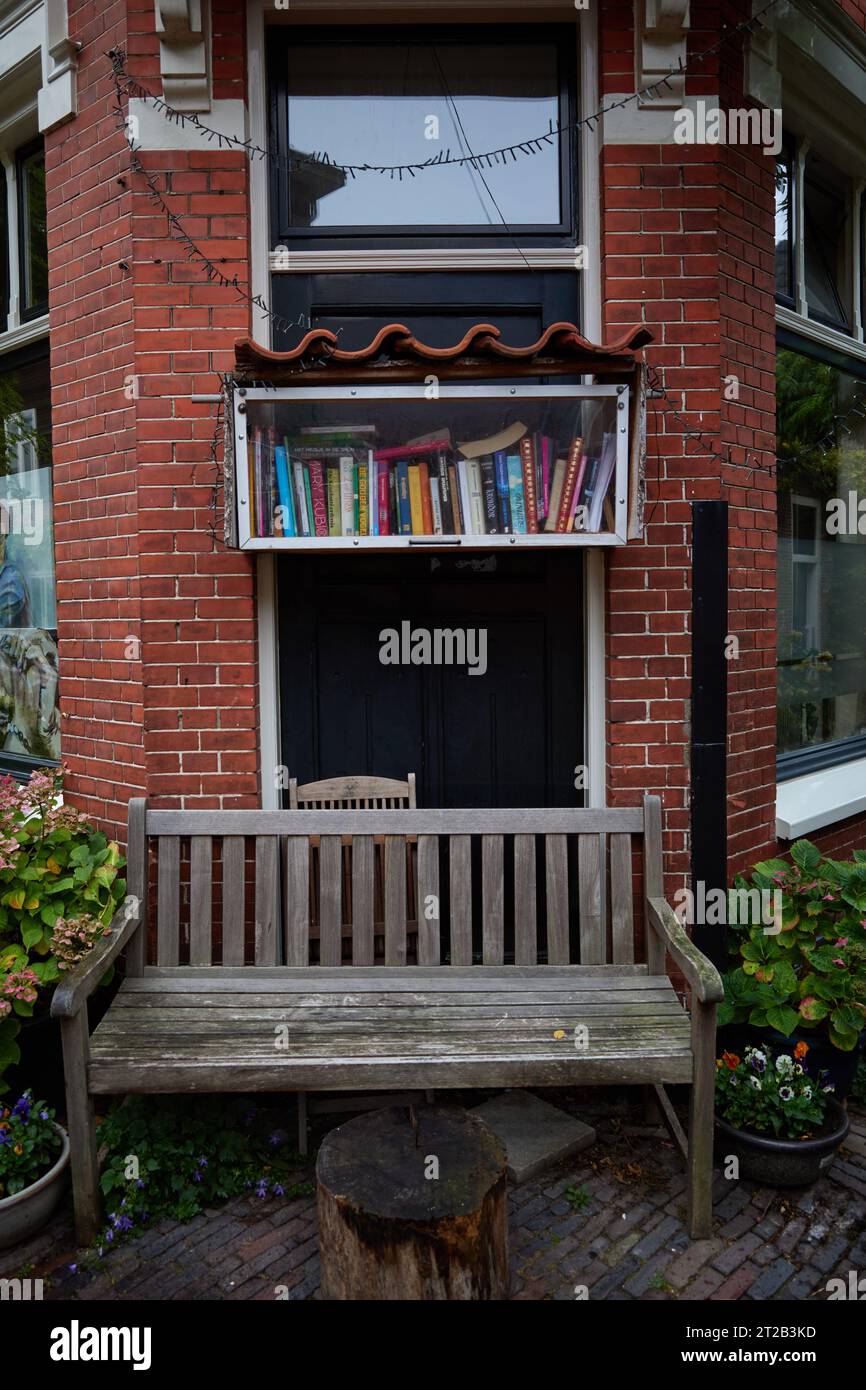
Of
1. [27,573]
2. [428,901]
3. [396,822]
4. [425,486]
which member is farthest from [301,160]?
[428,901]

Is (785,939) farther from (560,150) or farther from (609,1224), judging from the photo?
(560,150)

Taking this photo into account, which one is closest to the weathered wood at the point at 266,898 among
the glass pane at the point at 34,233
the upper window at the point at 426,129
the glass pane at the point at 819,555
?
the upper window at the point at 426,129

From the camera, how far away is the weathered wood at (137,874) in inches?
122

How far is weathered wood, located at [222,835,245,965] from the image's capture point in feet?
10.4

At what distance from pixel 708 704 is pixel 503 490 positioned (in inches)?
47.1

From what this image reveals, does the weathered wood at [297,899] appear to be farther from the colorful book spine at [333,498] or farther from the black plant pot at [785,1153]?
the black plant pot at [785,1153]

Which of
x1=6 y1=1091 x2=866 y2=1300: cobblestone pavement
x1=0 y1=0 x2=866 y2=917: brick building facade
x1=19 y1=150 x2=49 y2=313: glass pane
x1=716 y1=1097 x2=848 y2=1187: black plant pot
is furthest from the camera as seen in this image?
x1=19 y1=150 x2=49 y2=313: glass pane

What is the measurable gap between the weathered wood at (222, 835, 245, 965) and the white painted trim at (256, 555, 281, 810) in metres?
0.29

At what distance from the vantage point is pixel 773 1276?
247 centimetres

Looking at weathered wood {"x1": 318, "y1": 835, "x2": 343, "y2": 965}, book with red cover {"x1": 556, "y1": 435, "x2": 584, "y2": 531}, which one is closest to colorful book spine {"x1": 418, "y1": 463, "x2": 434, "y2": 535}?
book with red cover {"x1": 556, "y1": 435, "x2": 584, "y2": 531}

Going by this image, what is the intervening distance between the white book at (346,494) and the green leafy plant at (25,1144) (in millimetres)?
2210

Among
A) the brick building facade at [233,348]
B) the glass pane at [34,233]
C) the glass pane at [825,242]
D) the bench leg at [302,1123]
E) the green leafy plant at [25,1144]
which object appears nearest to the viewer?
the green leafy plant at [25,1144]

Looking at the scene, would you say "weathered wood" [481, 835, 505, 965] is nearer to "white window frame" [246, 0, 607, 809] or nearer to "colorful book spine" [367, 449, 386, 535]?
"white window frame" [246, 0, 607, 809]

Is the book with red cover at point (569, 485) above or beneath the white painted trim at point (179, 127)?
beneath
